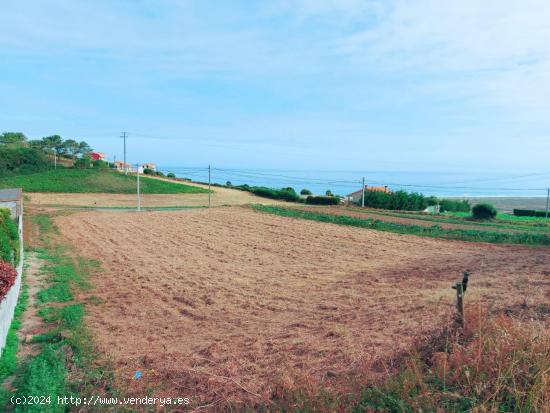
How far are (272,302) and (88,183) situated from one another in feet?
134

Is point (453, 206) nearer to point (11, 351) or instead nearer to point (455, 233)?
point (455, 233)

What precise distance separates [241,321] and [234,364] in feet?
6.36

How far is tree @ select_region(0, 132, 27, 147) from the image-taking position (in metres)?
62.0

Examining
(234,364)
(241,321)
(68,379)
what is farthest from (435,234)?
(68,379)

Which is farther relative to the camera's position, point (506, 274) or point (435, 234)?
point (435, 234)

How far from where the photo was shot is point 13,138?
2494 inches

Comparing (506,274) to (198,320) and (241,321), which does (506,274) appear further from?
(198,320)

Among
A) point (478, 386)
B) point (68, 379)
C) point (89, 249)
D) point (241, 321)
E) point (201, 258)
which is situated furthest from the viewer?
point (89, 249)

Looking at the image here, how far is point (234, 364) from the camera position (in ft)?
17.0

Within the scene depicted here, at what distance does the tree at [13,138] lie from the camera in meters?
62.0

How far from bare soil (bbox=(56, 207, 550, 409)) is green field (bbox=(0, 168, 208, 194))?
93.1 ft

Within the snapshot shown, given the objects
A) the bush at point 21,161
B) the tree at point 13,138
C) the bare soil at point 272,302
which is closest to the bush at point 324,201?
the bare soil at point 272,302

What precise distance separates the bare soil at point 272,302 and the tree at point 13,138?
56.0 meters

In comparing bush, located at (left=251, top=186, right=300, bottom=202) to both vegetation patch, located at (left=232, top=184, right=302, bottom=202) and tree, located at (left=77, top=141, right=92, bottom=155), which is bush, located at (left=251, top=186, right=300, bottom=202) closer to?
vegetation patch, located at (left=232, top=184, right=302, bottom=202)
